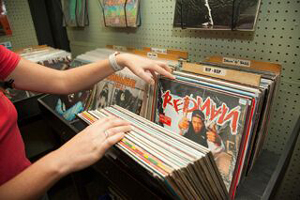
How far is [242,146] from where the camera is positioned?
611mm

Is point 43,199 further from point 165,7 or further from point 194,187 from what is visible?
point 165,7

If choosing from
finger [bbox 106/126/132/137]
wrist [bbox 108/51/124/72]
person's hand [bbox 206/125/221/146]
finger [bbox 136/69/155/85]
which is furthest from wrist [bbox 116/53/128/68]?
person's hand [bbox 206/125/221/146]

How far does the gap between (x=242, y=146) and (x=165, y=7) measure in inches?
32.4

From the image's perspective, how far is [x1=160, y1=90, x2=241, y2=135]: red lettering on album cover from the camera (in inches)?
24.3

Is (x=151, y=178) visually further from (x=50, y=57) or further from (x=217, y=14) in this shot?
(x=50, y=57)

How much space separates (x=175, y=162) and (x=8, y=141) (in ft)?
2.14

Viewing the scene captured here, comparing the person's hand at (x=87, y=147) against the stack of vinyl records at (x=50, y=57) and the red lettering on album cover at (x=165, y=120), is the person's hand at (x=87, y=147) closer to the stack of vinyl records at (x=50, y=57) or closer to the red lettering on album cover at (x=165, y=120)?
the red lettering on album cover at (x=165, y=120)

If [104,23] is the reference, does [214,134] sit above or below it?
below

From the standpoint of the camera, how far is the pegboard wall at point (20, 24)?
170 cm

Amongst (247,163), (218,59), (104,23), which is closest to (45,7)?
(104,23)

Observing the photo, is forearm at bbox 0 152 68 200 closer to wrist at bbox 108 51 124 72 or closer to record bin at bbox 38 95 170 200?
record bin at bbox 38 95 170 200

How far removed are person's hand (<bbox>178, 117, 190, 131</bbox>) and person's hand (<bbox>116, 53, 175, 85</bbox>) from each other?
0.17m

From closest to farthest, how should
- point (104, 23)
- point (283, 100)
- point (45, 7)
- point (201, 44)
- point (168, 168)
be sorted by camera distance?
point (168, 168) < point (283, 100) < point (201, 44) < point (104, 23) < point (45, 7)

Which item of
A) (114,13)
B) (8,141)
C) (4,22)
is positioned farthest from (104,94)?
(4,22)
